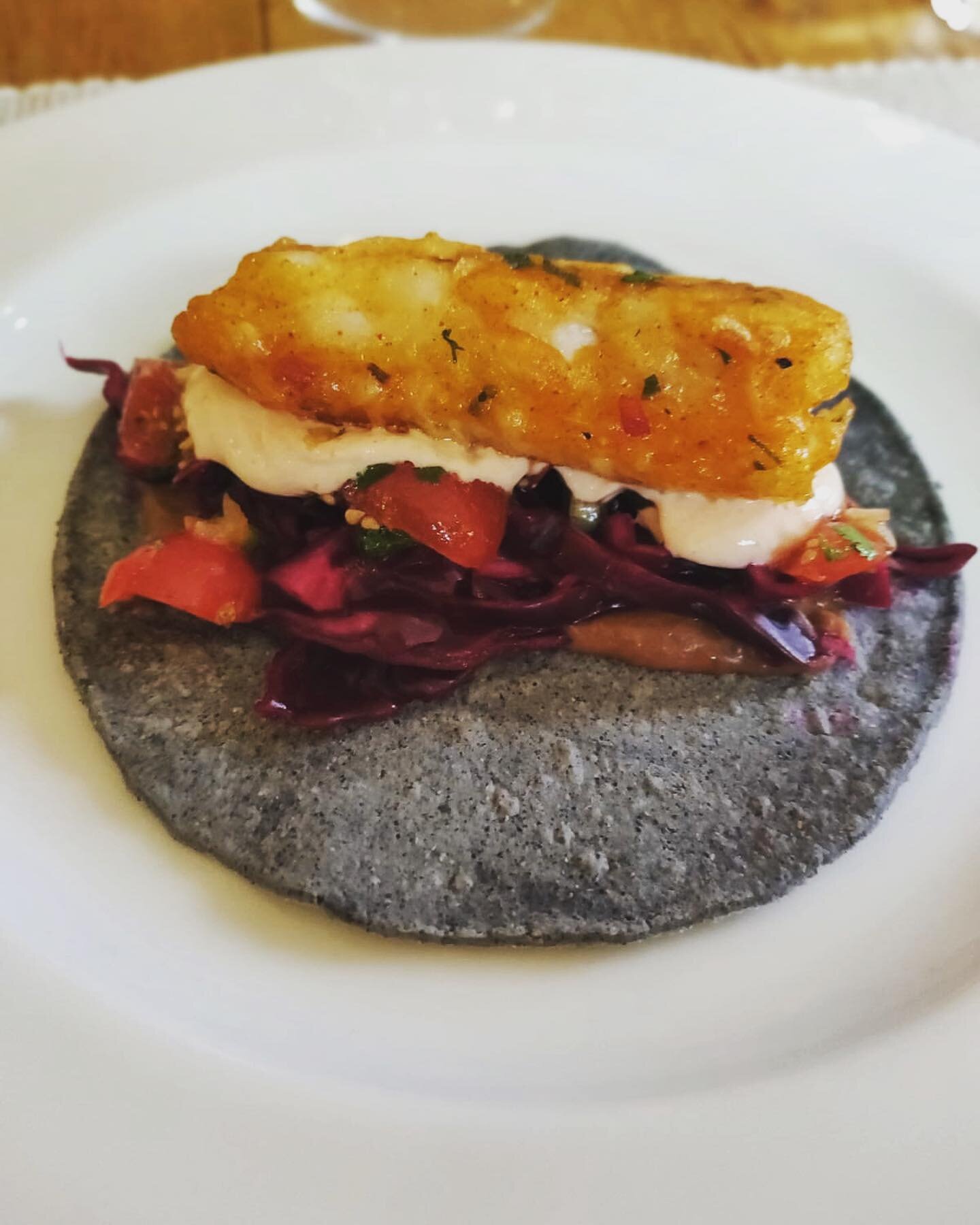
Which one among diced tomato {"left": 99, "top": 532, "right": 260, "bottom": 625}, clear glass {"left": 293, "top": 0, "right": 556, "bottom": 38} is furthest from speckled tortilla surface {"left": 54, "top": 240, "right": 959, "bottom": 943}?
clear glass {"left": 293, "top": 0, "right": 556, "bottom": 38}

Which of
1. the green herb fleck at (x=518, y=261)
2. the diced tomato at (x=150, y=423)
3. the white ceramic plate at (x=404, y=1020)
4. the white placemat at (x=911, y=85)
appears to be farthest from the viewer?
the white placemat at (x=911, y=85)

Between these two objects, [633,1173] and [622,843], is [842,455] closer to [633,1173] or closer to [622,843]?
[622,843]

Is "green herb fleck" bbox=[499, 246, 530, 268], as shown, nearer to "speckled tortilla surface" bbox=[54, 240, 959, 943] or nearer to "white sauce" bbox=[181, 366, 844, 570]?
"white sauce" bbox=[181, 366, 844, 570]

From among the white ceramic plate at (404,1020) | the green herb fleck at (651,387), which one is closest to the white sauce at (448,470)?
the green herb fleck at (651,387)

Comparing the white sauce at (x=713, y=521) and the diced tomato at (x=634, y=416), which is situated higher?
the diced tomato at (x=634, y=416)

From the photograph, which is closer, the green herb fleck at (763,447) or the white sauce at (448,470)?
the green herb fleck at (763,447)

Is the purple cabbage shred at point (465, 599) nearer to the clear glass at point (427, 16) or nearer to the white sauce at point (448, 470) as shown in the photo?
the white sauce at point (448, 470)

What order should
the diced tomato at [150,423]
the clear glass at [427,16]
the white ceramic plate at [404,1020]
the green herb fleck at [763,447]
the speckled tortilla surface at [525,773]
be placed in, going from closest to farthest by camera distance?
1. the white ceramic plate at [404,1020]
2. the speckled tortilla surface at [525,773]
3. the green herb fleck at [763,447]
4. the diced tomato at [150,423]
5. the clear glass at [427,16]

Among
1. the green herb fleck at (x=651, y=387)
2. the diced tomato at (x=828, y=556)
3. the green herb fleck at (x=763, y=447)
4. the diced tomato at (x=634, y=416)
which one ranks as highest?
the green herb fleck at (x=651, y=387)
